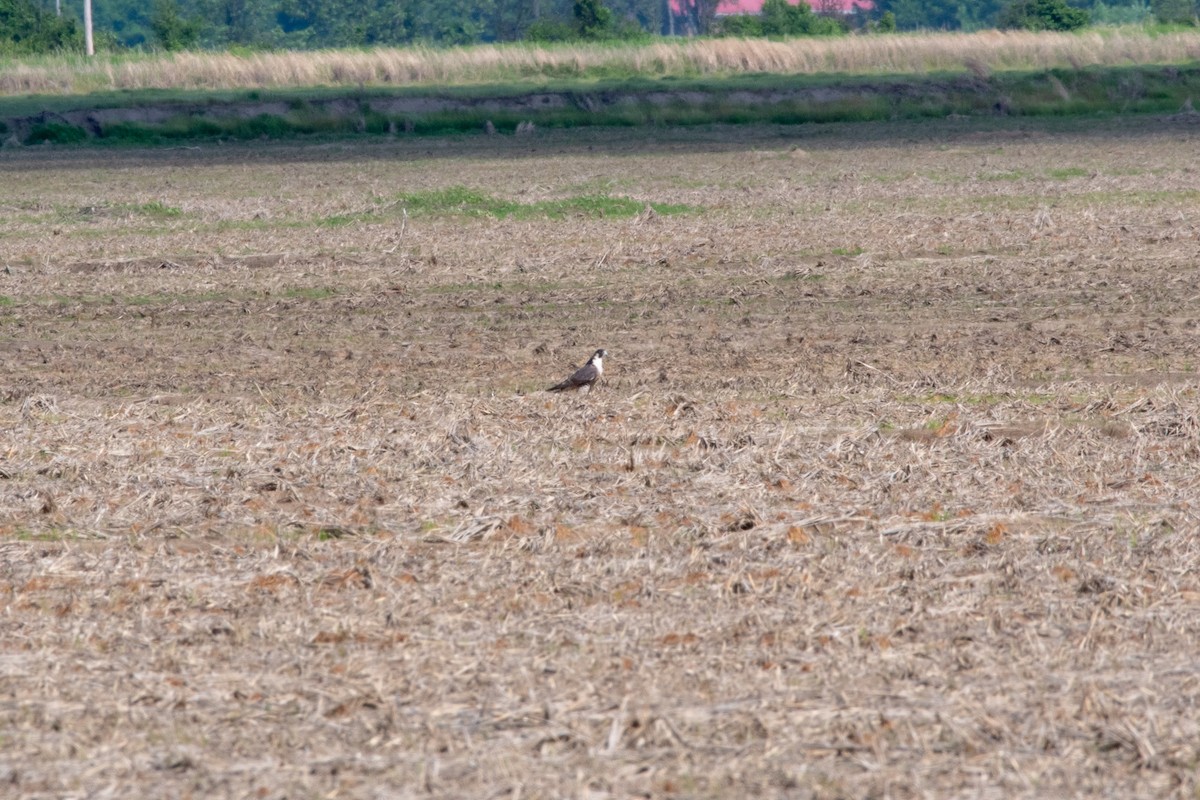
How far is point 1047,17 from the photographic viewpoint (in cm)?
4938

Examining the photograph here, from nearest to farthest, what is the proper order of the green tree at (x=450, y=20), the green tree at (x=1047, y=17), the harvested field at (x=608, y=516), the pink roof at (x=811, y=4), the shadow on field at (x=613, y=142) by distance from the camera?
the harvested field at (x=608, y=516) < the shadow on field at (x=613, y=142) < the green tree at (x=1047, y=17) < the green tree at (x=450, y=20) < the pink roof at (x=811, y=4)

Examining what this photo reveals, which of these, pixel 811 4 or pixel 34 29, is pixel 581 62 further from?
pixel 811 4

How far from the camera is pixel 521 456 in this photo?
816 cm

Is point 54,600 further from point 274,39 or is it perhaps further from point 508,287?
point 274,39

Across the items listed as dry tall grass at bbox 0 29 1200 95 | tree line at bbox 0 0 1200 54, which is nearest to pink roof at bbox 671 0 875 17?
tree line at bbox 0 0 1200 54

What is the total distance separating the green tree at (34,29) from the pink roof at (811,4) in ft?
121

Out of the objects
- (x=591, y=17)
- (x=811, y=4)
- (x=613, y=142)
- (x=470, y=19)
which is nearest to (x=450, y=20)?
(x=470, y=19)

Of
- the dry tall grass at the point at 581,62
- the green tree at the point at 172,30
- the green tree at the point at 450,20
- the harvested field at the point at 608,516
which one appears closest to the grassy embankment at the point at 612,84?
the dry tall grass at the point at 581,62

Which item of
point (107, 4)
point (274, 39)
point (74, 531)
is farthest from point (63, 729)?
point (107, 4)

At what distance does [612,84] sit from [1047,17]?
67.9 feet

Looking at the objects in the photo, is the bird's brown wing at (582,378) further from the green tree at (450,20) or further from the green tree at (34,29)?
the green tree at (450,20)

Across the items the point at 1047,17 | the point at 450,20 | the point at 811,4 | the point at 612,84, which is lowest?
the point at 612,84

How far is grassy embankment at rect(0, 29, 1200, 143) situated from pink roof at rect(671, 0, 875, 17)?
39.0m

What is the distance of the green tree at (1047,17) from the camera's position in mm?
49125
